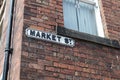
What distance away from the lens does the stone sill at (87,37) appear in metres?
5.40

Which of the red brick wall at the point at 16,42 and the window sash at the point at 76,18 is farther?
the window sash at the point at 76,18

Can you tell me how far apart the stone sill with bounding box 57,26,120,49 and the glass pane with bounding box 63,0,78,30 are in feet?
1.55

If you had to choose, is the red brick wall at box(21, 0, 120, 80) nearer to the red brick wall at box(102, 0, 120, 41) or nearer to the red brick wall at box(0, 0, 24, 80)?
the red brick wall at box(0, 0, 24, 80)

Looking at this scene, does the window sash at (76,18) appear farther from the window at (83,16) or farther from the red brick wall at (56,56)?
the red brick wall at (56,56)

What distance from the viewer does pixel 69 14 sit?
6168 millimetres

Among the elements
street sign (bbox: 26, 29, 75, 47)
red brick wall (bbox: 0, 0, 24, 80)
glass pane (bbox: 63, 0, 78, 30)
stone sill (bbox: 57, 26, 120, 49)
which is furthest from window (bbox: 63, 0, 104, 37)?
red brick wall (bbox: 0, 0, 24, 80)

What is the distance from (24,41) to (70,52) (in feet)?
3.09

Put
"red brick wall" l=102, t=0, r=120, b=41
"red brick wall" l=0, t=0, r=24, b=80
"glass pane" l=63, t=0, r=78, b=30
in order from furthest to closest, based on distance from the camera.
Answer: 1. "red brick wall" l=102, t=0, r=120, b=41
2. "glass pane" l=63, t=0, r=78, b=30
3. "red brick wall" l=0, t=0, r=24, b=80

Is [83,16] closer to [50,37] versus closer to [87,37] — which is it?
[87,37]

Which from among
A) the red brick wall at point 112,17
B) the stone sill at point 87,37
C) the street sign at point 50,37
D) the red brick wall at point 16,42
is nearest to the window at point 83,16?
the red brick wall at point 112,17

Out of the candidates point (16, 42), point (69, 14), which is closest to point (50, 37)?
point (16, 42)

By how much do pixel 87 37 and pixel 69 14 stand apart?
2.77ft

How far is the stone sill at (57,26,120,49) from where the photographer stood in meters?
5.40

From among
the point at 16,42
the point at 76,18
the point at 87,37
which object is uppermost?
the point at 76,18
